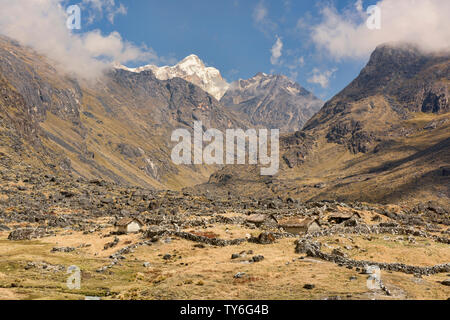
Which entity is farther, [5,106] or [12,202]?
[5,106]

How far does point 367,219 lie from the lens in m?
72.6

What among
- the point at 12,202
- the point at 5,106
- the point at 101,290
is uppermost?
the point at 5,106

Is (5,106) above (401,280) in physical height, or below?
above

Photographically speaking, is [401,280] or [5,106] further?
[5,106]

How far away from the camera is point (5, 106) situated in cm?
17562

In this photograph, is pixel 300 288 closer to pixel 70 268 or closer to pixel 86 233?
pixel 70 268

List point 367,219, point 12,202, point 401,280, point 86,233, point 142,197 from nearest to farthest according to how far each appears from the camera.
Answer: point 401,280 → point 86,233 → point 367,219 → point 12,202 → point 142,197

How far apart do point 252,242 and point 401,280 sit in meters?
21.6
